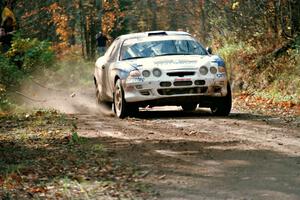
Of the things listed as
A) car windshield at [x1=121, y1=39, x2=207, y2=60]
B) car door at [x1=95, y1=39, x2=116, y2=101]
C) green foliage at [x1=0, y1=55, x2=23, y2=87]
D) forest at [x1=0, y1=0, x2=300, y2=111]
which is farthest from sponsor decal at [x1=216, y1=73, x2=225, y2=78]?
green foliage at [x1=0, y1=55, x2=23, y2=87]

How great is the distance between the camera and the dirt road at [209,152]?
561 centimetres

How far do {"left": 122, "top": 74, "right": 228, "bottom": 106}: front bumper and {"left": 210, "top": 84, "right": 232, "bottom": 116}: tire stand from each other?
215mm

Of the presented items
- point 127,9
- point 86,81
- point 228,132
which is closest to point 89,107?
point 228,132

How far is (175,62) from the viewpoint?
11.9 m

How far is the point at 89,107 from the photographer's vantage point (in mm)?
15961

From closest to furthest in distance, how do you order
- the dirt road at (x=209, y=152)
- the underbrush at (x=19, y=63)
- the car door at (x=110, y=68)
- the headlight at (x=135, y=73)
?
the dirt road at (x=209, y=152) < the headlight at (x=135, y=73) < the car door at (x=110, y=68) < the underbrush at (x=19, y=63)

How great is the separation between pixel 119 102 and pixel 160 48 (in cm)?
142

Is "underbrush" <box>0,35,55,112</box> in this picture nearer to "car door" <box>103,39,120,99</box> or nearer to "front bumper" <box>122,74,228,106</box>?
"car door" <box>103,39,120,99</box>

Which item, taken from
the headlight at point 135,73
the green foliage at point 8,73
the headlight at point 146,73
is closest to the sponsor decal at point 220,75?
the headlight at point 146,73

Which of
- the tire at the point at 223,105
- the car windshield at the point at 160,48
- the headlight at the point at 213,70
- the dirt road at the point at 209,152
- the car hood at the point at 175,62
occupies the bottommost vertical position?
the tire at the point at 223,105

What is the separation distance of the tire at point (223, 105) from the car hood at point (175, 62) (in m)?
0.65

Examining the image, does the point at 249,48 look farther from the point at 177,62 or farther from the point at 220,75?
the point at 177,62

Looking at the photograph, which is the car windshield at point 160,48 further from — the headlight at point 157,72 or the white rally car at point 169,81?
the headlight at point 157,72

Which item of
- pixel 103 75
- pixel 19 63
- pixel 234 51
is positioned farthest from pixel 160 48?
pixel 234 51
